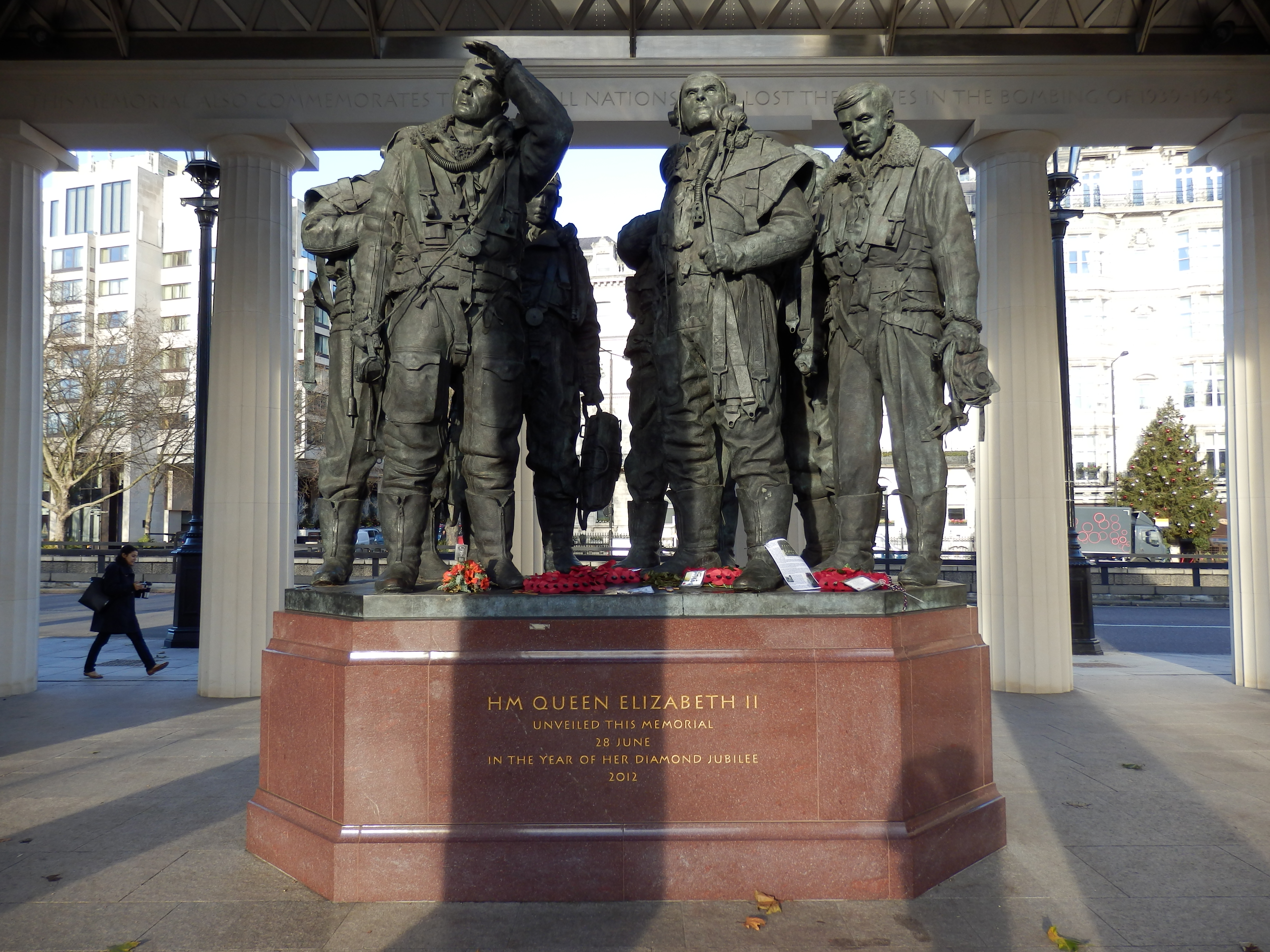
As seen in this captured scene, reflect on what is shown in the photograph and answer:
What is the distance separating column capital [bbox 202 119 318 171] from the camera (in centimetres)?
1054

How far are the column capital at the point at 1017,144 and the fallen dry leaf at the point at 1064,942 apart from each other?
8838 millimetres

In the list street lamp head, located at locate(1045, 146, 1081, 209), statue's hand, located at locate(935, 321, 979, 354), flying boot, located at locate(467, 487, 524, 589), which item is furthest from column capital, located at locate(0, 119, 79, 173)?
street lamp head, located at locate(1045, 146, 1081, 209)

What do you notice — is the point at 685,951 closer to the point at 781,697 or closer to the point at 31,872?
the point at 781,697

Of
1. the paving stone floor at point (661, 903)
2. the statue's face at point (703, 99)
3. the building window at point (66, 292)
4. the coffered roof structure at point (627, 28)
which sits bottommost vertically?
the paving stone floor at point (661, 903)

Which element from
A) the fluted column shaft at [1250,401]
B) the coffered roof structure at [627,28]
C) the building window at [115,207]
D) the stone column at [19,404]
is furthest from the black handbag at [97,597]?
the building window at [115,207]

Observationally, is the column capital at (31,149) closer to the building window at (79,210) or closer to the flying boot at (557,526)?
the flying boot at (557,526)

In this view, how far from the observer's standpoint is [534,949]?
3.95 meters

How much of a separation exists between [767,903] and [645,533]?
2.83m

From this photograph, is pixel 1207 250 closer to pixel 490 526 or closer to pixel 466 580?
pixel 490 526

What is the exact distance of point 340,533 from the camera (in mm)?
6023

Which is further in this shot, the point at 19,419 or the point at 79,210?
the point at 79,210

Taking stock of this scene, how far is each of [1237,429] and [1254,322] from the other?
1.17 m

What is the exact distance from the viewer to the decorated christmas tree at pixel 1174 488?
38.2 metres

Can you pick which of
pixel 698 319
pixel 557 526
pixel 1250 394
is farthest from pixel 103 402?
pixel 698 319
